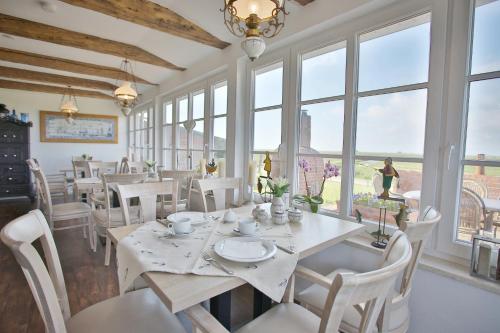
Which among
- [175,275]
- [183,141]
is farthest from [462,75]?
[183,141]

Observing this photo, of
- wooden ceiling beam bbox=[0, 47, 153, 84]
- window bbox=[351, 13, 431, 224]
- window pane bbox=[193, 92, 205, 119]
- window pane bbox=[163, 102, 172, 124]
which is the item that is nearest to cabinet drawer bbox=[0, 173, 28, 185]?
wooden ceiling beam bbox=[0, 47, 153, 84]

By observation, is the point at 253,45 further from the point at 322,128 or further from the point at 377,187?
the point at 377,187

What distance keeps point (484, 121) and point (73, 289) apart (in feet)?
10.2

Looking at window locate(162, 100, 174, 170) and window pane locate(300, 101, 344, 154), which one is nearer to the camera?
window pane locate(300, 101, 344, 154)

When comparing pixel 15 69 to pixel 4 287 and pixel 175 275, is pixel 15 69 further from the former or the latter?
pixel 175 275

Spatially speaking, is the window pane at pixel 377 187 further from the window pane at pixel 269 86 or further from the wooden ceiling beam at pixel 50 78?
the wooden ceiling beam at pixel 50 78

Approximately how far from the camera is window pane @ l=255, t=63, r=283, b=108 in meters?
2.75

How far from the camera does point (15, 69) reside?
5066 millimetres

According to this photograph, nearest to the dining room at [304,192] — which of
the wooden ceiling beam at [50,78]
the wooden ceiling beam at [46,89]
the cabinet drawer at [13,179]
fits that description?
the wooden ceiling beam at [50,78]

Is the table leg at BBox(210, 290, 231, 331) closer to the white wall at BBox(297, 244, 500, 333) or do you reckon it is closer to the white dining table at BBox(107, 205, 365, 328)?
the white dining table at BBox(107, 205, 365, 328)

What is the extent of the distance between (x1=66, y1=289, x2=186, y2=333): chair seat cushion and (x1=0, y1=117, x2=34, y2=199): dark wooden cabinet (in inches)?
227

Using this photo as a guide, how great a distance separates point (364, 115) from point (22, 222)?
2.11 m

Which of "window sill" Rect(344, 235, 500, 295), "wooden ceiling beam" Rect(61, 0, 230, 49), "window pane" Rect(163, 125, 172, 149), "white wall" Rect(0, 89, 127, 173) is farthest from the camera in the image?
"white wall" Rect(0, 89, 127, 173)

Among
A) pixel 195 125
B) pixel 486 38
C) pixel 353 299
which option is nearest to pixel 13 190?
pixel 195 125
